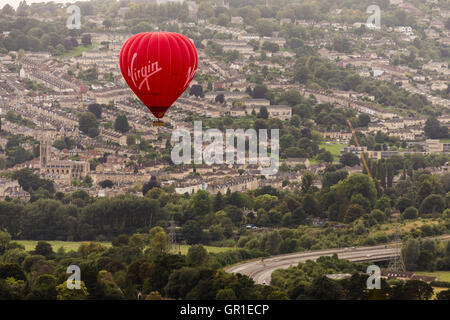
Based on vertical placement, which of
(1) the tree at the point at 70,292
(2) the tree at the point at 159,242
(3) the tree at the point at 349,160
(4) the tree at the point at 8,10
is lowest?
(3) the tree at the point at 349,160

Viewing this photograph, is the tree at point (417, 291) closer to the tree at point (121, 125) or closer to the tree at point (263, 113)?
the tree at point (121, 125)

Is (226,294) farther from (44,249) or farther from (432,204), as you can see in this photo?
(432,204)

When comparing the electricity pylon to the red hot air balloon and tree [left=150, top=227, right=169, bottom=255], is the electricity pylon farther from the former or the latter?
the red hot air balloon

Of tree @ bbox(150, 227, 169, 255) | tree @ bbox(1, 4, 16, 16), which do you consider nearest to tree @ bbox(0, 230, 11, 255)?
tree @ bbox(150, 227, 169, 255)

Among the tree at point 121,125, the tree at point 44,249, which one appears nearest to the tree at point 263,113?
the tree at point 121,125

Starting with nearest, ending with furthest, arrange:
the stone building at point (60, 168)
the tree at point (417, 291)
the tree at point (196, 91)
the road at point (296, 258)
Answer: the tree at point (417, 291) < the road at point (296, 258) < the stone building at point (60, 168) < the tree at point (196, 91)

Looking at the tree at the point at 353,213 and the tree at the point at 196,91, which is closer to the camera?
the tree at the point at 353,213
